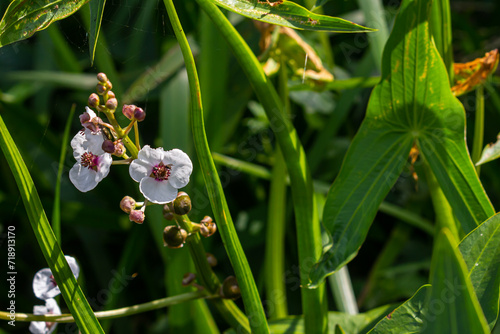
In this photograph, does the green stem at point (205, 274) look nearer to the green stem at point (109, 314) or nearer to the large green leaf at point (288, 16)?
the green stem at point (109, 314)

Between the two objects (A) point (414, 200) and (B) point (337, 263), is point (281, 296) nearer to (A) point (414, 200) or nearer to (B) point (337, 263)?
(B) point (337, 263)

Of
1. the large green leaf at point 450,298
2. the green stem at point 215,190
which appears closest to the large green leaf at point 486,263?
the large green leaf at point 450,298

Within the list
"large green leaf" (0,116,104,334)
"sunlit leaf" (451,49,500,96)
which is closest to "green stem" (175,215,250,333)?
"large green leaf" (0,116,104,334)

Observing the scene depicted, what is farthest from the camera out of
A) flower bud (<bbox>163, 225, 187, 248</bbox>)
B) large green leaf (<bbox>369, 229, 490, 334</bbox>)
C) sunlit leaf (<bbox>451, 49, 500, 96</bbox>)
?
sunlit leaf (<bbox>451, 49, 500, 96</bbox>)

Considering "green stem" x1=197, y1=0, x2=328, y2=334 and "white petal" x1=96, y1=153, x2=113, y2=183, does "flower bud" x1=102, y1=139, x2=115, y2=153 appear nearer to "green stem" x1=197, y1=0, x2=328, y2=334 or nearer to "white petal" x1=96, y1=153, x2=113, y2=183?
"white petal" x1=96, y1=153, x2=113, y2=183

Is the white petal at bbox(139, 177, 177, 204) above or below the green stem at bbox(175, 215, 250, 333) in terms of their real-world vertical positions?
above

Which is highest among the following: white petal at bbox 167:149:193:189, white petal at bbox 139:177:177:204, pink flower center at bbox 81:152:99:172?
pink flower center at bbox 81:152:99:172
